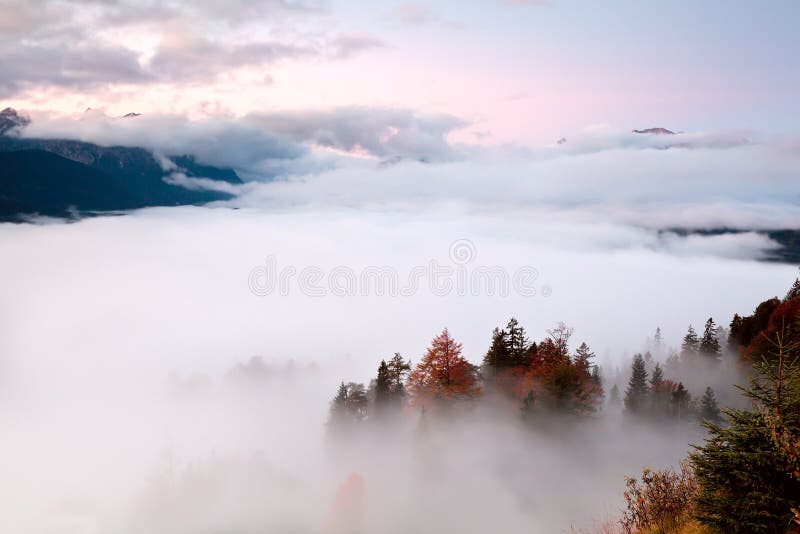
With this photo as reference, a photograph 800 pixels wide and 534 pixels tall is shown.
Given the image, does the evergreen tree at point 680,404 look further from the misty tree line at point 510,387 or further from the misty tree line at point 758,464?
the misty tree line at point 758,464

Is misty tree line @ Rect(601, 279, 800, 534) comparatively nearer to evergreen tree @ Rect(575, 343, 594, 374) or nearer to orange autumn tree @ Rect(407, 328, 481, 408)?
orange autumn tree @ Rect(407, 328, 481, 408)

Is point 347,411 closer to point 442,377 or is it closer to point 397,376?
point 397,376

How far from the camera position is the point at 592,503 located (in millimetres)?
34062

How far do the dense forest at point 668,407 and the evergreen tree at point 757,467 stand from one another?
0.02 metres

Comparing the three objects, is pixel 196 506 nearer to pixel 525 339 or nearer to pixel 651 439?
pixel 525 339

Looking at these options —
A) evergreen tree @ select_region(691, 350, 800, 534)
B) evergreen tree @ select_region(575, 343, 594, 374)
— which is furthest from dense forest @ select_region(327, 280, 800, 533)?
evergreen tree @ select_region(575, 343, 594, 374)

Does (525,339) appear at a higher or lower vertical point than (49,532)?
higher

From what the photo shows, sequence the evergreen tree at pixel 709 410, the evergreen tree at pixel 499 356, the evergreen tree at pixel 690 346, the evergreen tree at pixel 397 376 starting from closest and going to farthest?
the evergreen tree at pixel 709 410 → the evergreen tree at pixel 499 356 → the evergreen tree at pixel 397 376 → the evergreen tree at pixel 690 346

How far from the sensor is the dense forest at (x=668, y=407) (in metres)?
8.88

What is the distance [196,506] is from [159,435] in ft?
271

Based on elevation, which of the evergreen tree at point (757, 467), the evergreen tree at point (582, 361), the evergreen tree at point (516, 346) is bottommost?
the evergreen tree at point (582, 361)

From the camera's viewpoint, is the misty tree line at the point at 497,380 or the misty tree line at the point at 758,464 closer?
the misty tree line at the point at 758,464

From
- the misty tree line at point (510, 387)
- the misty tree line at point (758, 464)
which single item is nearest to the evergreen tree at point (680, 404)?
the misty tree line at point (510, 387)

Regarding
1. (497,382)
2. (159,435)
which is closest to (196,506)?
(497,382)
